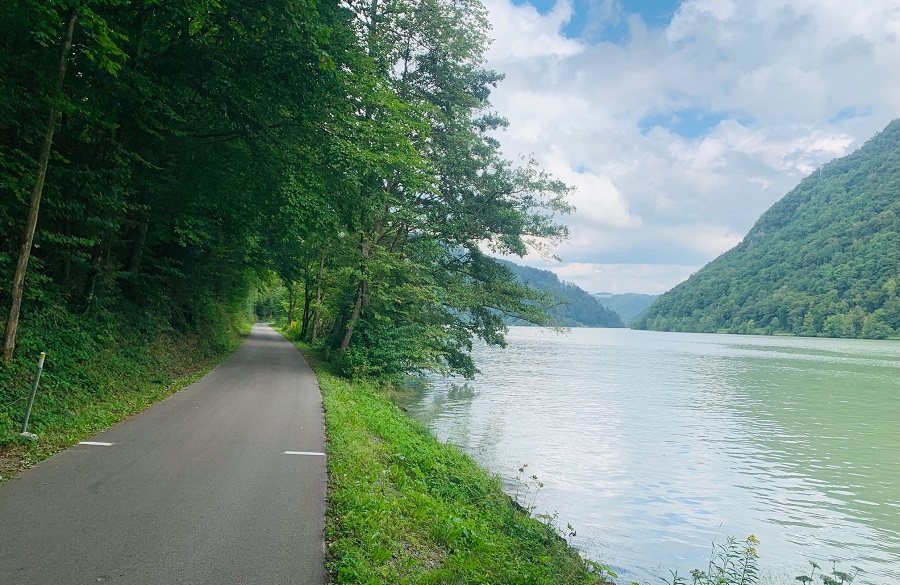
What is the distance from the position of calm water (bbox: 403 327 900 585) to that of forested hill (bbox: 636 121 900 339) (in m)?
87.8

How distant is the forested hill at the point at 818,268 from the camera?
99.4 m

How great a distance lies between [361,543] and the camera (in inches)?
190

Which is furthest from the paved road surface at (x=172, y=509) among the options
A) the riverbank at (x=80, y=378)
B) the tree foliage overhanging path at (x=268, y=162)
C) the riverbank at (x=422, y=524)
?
the tree foliage overhanging path at (x=268, y=162)

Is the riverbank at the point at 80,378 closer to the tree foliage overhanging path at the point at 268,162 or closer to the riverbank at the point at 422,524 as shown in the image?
the tree foliage overhanging path at the point at 268,162

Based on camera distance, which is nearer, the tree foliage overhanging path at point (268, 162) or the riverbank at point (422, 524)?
the riverbank at point (422, 524)

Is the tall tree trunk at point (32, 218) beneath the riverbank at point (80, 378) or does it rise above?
above

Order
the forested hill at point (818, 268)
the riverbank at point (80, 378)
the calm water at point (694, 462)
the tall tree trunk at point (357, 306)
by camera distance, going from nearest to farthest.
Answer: the riverbank at point (80, 378), the calm water at point (694, 462), the tall tree trunk at point (357, 306), the forested hill at point (818, 268)

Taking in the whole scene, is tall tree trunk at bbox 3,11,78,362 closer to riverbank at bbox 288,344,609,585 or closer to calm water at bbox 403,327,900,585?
riverbank at bbox 288,344,609,585

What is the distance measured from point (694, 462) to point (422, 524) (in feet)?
33.8

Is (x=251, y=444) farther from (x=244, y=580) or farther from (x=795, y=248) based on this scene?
(x=795, y=248)

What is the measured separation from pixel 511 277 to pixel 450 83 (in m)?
8.51

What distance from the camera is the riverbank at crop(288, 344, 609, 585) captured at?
472cm

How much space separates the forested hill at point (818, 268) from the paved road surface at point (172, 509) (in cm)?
11354

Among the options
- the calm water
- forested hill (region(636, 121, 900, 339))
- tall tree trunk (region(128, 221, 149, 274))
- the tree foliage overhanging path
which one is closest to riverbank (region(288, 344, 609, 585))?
the calm water
